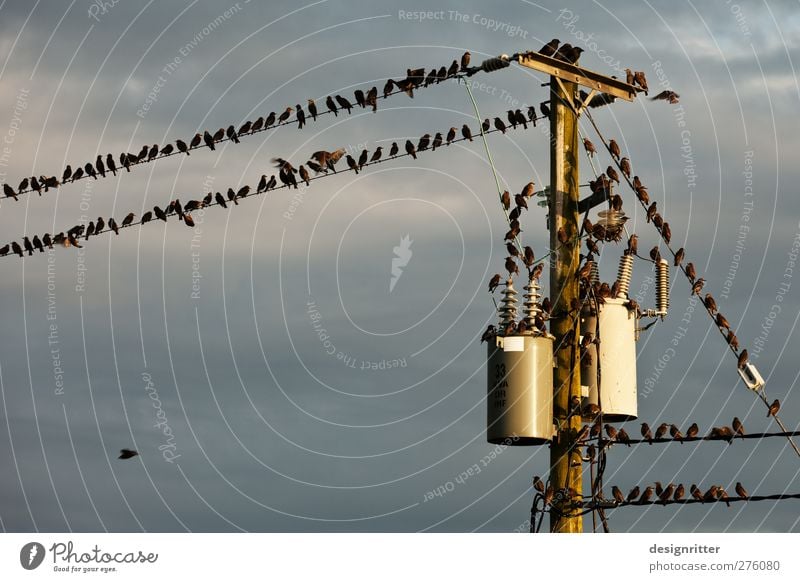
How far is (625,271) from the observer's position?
19047mm

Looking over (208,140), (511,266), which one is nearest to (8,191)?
(208,140)

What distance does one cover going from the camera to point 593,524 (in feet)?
55.9

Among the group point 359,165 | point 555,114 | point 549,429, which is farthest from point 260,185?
point 549,429

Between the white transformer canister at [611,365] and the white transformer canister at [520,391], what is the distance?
77cm

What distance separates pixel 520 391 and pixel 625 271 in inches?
114

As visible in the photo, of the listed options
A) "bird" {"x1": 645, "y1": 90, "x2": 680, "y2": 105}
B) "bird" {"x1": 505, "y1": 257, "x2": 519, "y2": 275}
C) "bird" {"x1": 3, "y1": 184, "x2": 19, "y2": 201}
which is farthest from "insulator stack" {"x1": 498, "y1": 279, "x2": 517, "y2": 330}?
"bird" {"x1": 3, "y1": 184, "x2": 19, "y2": 201}

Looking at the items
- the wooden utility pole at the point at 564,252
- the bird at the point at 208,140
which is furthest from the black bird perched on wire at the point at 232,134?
the wooden utility pole at the point at 564,252

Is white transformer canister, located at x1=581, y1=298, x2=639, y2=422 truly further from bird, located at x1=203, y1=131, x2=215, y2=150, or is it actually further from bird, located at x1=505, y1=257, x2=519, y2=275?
bird, located at x1=203, y1=131, x2=215, y2=150

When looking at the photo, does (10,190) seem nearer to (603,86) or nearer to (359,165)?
(359,165)

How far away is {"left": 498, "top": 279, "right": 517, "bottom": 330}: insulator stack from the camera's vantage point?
58.2 feet

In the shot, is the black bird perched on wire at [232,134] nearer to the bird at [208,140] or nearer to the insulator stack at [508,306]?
the bird at [208,140]

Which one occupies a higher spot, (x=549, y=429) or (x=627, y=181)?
(x=627, y=181)

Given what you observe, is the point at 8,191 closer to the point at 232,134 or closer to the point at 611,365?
the point at 232,134

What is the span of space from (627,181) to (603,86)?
56.7 inches
